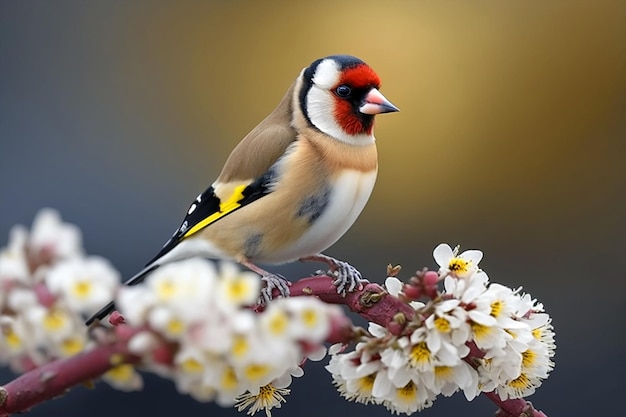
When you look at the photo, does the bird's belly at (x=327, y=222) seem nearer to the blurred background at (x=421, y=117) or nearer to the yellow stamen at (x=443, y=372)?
the yellow stamen at (x=443, y=372)

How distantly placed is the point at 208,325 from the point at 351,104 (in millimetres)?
528

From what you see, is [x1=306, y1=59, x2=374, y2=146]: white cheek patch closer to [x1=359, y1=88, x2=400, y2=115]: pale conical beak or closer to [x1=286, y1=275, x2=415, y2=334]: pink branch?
[x1=359, y1=88, x2=400, y2=115]: pale conical beak

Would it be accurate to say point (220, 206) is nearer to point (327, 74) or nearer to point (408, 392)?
point (327, 74)

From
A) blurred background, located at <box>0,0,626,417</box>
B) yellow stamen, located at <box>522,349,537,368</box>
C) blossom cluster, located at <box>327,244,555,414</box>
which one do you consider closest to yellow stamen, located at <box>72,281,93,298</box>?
blossom cluster, located at <box>327,244,555,414</box>

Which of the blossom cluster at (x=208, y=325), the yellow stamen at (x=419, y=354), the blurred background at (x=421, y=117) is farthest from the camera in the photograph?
the blurred background at (x=421, y=117)

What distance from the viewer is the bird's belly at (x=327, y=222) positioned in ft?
2.84

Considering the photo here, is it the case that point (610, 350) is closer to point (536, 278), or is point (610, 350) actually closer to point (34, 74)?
point (536, 278)

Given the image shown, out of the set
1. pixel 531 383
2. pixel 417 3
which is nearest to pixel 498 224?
pixel 417 3

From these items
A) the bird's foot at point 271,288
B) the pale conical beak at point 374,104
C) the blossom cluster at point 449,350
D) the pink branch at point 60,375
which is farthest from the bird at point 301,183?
the pink branch at point 60,375

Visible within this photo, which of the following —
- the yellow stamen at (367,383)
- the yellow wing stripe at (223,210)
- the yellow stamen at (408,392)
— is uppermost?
the yellow wing stripe at (223,210)

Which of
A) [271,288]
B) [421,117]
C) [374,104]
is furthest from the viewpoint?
[421,117]

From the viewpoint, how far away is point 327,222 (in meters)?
0.86

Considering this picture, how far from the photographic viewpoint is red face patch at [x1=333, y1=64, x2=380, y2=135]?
0.86 meters

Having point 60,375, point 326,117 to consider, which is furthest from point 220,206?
point 60,375
